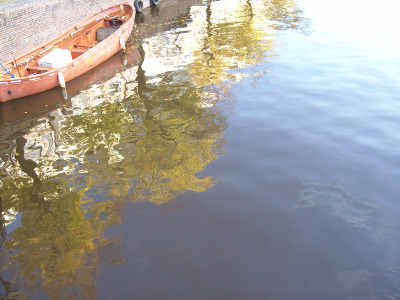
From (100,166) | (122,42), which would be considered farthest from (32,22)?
(100,166)

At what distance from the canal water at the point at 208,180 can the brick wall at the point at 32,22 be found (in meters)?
3.71

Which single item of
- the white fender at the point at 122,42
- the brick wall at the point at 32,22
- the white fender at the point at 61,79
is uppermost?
the brick wall at the point at 32,22

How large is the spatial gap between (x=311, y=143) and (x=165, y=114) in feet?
19.2

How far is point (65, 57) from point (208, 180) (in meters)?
10.7

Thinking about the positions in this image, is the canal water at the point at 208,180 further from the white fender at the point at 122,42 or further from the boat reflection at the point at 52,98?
the white fender at the point at 122,42

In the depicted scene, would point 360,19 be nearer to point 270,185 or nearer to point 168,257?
point 270,185

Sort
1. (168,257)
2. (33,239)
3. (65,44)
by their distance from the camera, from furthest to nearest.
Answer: (65,44)
(33,239)
(168,257)

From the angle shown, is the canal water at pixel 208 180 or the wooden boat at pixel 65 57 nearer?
the canal water at pixel 208 180

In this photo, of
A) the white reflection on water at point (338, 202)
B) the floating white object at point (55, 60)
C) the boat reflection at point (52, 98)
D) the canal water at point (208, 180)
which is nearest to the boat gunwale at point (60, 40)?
the floating white object at point (55, 60)

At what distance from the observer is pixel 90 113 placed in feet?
51.9

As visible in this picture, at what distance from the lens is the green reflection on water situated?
9.09 m

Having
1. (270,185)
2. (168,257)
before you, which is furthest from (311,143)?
(168,257)

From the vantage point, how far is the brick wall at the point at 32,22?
18.3 m

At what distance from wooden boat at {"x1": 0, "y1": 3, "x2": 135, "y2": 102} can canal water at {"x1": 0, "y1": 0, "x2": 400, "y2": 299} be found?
26.4 inches
